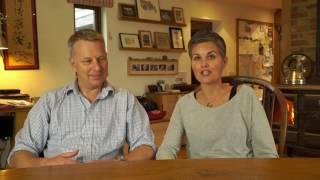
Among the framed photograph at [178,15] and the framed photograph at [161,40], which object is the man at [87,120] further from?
the framed photograph at [178,15]

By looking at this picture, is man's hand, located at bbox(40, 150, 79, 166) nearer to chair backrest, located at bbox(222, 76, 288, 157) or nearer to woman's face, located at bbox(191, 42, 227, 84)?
woman's face, located at bbox(191, 42, 227, 84)

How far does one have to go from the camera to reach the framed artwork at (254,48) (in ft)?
21.6

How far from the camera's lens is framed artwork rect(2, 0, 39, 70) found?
149 inches

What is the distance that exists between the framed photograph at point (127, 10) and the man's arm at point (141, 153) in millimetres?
3455

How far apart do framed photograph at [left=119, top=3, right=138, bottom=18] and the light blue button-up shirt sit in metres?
3.29

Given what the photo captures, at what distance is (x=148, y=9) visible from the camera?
16.5ft

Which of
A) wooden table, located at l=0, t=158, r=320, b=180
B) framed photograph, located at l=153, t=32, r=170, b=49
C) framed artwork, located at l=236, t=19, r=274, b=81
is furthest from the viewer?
framed artwork, located at l=236, t=19, r=274, b=81

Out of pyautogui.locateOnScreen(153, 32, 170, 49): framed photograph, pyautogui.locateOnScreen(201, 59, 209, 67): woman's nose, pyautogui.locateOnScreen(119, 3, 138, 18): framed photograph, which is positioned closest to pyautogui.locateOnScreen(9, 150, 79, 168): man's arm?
pyautogui.locateOnScreen(201, 59, 209, 67): woman's nose

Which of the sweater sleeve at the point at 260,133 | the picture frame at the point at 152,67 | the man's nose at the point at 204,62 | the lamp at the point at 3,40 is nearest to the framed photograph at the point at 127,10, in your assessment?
the picture frame at the point at 152,67

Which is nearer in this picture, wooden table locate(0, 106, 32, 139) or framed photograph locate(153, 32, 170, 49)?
wooden table locate(0, 106, 32, 139)

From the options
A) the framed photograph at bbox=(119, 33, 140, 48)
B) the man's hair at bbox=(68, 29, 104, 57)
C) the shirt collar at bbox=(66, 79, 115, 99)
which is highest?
the framed photograph at bbox=(119, 33, 140, 48)

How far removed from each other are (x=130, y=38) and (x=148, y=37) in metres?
0.32

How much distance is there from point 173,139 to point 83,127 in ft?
1.30

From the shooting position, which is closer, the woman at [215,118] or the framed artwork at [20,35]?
the woman at [215,118]
